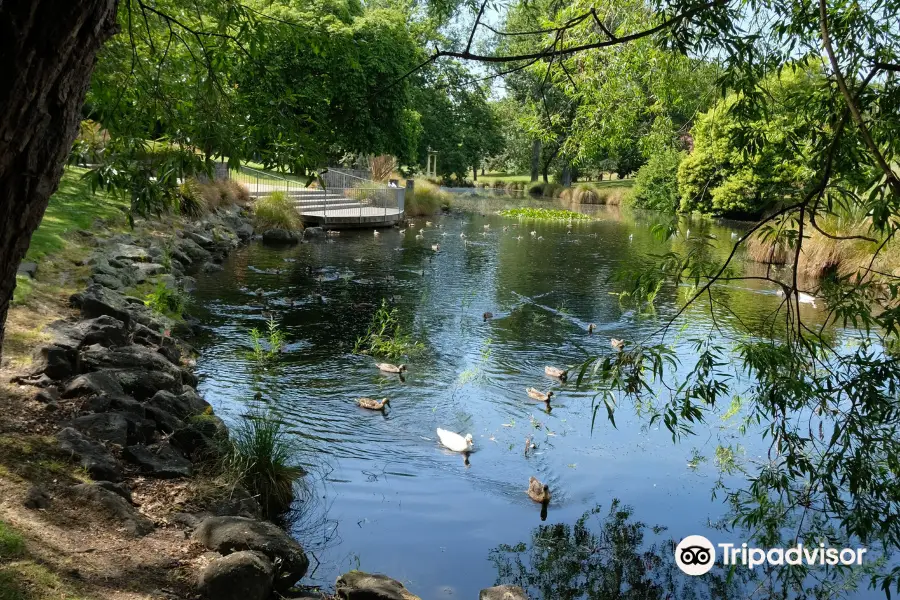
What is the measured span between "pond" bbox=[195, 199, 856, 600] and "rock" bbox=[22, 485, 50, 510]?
186cm

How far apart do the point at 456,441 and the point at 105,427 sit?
132 inches

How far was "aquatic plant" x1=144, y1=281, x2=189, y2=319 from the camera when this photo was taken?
1094 cm

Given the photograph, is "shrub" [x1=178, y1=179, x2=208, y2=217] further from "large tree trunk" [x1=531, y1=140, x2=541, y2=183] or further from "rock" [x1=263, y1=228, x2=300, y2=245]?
"large tree trunk" [x1=531, y1=140, x2=541, y2=183]

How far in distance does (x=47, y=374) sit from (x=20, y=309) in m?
2.18

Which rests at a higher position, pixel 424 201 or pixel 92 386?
pixel 424 201

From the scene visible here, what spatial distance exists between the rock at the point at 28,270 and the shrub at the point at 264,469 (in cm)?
464

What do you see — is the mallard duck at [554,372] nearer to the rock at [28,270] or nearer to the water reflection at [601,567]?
the water reflection at [601,567]

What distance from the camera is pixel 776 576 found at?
5766 mm

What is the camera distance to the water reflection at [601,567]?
5.55m

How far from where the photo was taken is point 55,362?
255 inches

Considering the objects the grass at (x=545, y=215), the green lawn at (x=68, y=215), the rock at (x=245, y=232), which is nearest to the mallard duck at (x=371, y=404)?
the green lawn at (x=68, y=215)

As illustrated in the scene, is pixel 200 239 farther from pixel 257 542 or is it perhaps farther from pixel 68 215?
pixel 257 542

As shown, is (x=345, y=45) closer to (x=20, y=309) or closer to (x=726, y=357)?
(x=20, y=309)

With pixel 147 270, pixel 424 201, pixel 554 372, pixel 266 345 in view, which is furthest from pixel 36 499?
pixel 424 201
